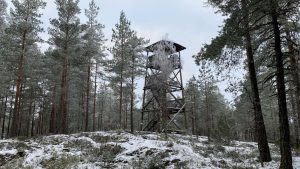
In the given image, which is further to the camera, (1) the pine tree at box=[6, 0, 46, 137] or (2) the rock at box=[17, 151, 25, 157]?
(1) the pine tree at box=[6, 0, 46, 137]

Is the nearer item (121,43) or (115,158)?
(115,158)

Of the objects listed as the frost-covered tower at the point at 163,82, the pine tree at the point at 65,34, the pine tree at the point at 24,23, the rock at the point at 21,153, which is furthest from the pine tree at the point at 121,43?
the rock at the point at 21,153

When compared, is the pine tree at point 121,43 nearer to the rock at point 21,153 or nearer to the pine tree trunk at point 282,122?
the rock at point 21,153

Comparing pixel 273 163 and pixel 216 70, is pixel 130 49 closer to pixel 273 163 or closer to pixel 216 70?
pixel 216 70

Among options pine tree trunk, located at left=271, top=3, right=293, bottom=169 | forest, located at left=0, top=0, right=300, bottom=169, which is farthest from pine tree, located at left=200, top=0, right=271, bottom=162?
pine tree trunk, located at left=271, top=3, right=293, bottom=169

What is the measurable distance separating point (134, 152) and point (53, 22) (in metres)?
16.2

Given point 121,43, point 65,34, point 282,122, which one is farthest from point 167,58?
point 282,122

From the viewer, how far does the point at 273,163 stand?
11055mm

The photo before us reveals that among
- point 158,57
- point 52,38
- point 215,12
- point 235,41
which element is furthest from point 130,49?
point 235,41

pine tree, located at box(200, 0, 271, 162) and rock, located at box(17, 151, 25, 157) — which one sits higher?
pine tree, located at box(200, 0, 271, 162)

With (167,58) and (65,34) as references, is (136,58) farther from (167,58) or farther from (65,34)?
(65,34)

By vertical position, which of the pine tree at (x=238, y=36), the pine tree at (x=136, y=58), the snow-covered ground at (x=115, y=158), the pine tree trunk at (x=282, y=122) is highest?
the pine tree at (x=136, y=58)

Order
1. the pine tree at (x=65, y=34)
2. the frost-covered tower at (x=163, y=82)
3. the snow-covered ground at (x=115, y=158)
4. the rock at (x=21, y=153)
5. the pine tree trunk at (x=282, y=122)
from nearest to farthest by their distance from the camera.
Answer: the pine tree trunk at (x=282, y=122)
the snow-covered ground at (x=115, y=158)
the rock at (x=21, y=153)
the frost-covered tower at (x=163, y=82)
the pine tree at (x=65, y=34)

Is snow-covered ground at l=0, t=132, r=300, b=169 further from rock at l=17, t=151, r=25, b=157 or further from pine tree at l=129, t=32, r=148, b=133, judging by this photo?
pine tree at l=129, t=32, r=148, b=133
